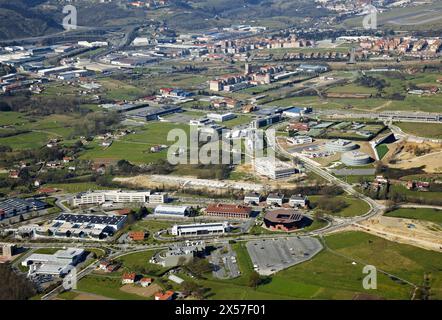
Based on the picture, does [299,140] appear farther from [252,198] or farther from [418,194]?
[418,194]

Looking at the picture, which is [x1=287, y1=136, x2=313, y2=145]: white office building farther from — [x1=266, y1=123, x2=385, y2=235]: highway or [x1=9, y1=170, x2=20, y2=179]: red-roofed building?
[x1=9, y1=170, x2=20, y2=179]: red-roofed building

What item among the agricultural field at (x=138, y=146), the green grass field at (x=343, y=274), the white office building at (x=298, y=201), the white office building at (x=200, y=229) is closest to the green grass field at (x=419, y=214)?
the green grass field at (x=343, y=274)

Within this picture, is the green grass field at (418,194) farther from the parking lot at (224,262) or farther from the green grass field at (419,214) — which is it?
the parking lot at (224,262)

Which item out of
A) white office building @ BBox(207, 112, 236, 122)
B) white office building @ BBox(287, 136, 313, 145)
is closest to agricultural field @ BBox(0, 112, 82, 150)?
white office building @ BBox(207, 112, 236, 122)

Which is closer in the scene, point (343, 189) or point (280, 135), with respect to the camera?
point (343, 189)

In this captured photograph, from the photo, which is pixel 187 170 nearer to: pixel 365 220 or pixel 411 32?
pixel 365 220

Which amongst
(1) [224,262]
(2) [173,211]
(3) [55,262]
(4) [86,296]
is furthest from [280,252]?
(3) [55,262]

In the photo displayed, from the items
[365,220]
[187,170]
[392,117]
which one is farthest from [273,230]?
[392,117]
